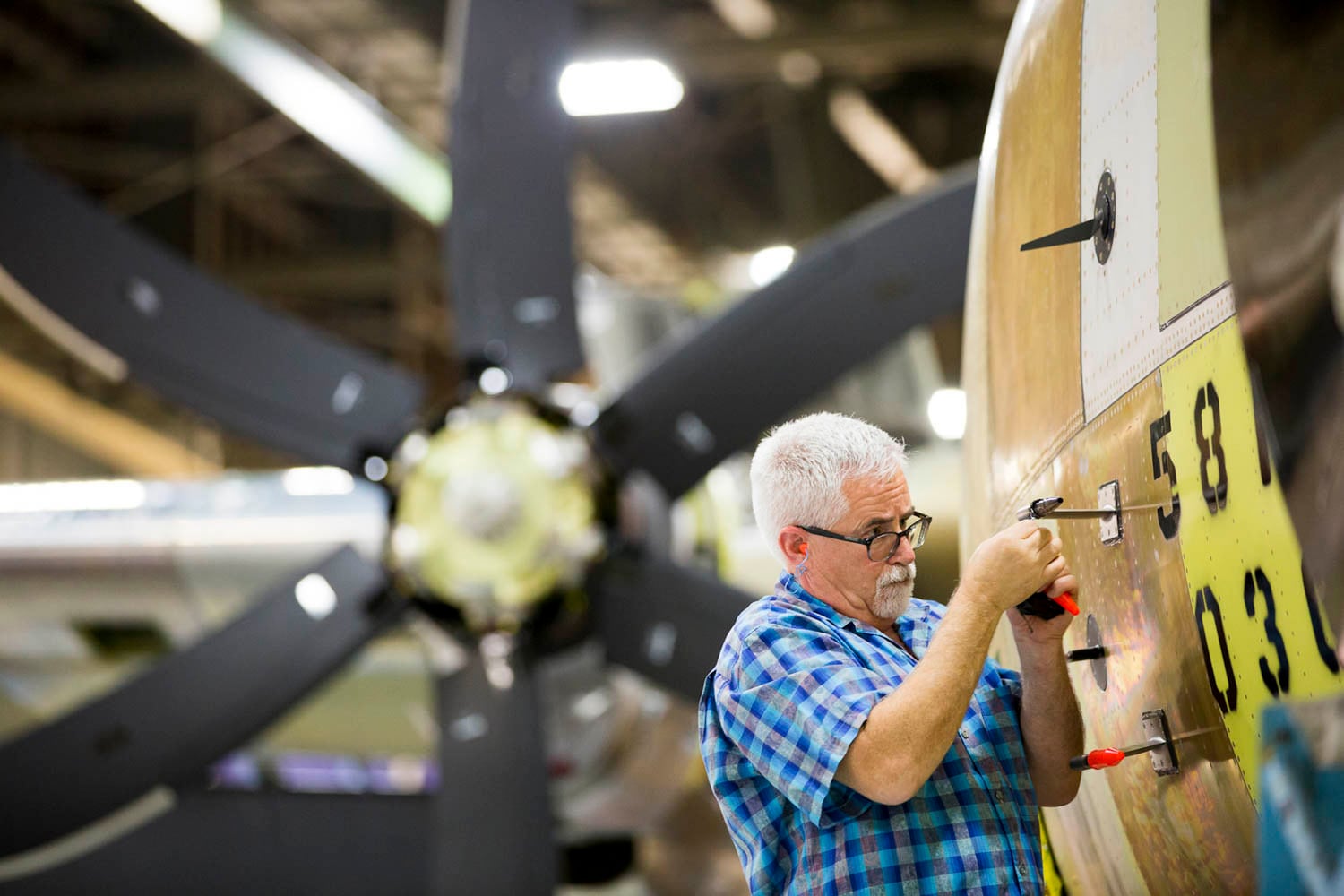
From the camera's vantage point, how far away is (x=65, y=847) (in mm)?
6383

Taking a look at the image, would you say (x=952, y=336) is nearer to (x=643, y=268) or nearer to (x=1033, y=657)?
(x=643, y=268)

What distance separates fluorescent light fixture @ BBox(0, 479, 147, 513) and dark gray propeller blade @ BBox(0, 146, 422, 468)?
7.12 ft

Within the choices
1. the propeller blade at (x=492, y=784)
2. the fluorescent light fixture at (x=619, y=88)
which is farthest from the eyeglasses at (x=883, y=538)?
the fluorescent light fixture at (x=619, y=88)

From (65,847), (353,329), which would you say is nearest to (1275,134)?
(65,847)

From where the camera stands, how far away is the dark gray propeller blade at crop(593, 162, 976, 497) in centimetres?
363

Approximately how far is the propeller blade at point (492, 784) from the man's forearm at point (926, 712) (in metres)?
2.75

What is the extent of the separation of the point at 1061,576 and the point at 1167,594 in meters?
0.14

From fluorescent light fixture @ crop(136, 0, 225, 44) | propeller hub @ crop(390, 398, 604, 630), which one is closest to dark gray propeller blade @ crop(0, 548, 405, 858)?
propeller hub @ crop(390, 398, 604, 630)

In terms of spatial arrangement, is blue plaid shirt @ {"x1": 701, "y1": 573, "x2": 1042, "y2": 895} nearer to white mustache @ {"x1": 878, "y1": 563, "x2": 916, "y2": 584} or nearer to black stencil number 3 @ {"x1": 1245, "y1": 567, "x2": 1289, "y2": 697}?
white mustache @ {"x1": 878, "y1": 563, "x2": 916, "y2": 584}

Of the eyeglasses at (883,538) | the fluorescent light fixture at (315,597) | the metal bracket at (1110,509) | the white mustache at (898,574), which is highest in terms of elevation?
the fluorescent light fixture at (315,597)

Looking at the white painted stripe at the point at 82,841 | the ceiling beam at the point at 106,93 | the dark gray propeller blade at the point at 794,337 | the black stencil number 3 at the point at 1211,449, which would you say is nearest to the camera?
the black stencil number 3 at the point at 1211,449

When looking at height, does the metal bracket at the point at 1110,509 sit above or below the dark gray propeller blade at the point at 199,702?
below

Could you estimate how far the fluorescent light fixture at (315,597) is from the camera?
4.01m

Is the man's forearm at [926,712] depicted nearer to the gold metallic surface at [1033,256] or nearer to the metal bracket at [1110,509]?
the metal bracket at [1110,509]
